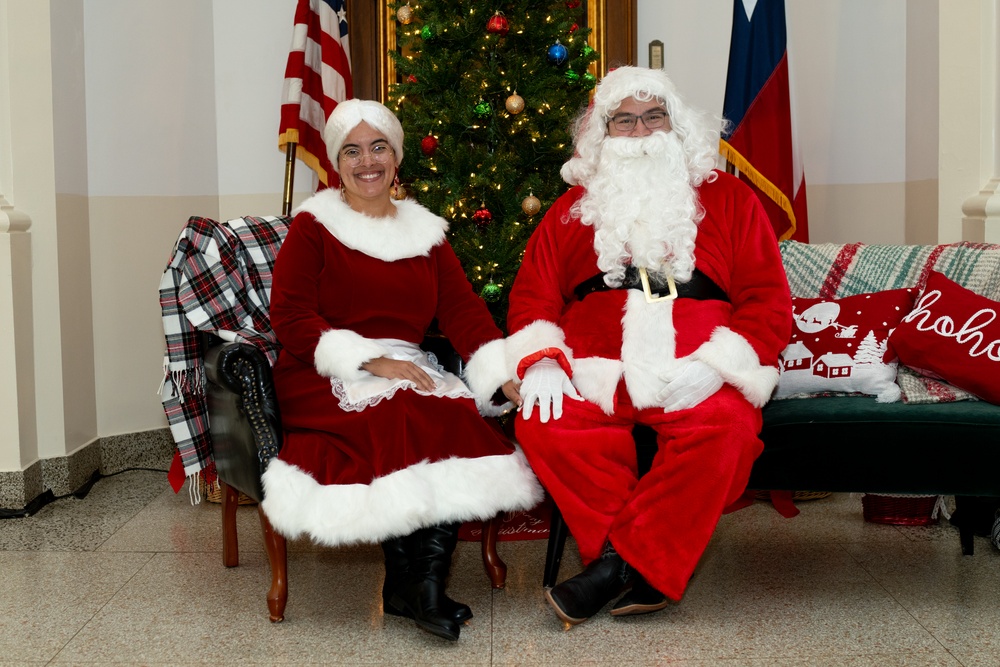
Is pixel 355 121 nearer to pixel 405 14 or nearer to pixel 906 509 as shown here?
pixel 405 14

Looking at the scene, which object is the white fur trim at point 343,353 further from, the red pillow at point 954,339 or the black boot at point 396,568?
the red pillow at point 954,339

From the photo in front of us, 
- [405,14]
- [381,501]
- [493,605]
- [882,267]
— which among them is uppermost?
[405,14]

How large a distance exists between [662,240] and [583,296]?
1.00 ft

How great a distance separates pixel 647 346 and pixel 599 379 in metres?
0.17

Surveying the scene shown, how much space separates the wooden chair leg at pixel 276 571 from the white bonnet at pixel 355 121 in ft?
3.68

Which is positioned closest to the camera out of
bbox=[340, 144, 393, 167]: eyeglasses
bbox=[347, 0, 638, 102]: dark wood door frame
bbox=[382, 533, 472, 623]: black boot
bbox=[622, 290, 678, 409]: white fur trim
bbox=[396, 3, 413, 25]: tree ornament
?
bbox=[382, 533, 472, 623]: black boot

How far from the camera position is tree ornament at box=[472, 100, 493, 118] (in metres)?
3.64

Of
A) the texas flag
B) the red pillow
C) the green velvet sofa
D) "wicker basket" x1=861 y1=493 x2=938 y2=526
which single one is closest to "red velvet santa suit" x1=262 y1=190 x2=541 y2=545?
the green velvet sofa

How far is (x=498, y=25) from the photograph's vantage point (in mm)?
3619

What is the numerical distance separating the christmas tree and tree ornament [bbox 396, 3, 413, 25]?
0.08ft

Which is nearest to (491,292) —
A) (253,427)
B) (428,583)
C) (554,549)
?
(554,549)

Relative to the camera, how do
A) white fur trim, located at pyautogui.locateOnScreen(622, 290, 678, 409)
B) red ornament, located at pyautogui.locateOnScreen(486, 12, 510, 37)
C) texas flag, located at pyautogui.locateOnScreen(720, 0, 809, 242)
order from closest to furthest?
1. white fur trim, located at pyautogui.locateOnScreen(622, 290, 678, 409)
2. red ornament, located at pyautogui.locateOnScreen(486, 12, 510, 37)
3. texas flag, located at pyautogui.locateOnScreen(720, 0, 809, 242)

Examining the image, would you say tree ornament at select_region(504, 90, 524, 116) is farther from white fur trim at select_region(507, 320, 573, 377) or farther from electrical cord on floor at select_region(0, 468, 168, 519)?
electrical cord on floor at select_region(0, 468, 168, 519)

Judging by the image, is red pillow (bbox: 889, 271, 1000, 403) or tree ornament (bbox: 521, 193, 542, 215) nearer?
red pillow (bbox: 889, 271, 1000, 403)
